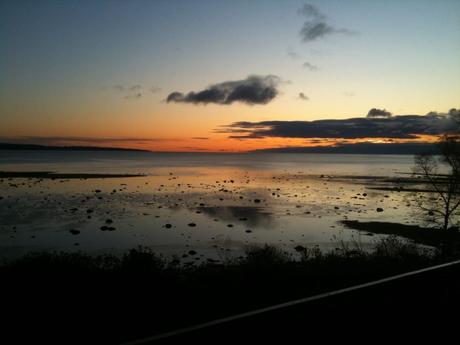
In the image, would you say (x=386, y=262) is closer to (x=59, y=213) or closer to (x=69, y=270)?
(x=69, y=270)

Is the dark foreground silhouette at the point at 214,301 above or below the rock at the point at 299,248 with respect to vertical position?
above

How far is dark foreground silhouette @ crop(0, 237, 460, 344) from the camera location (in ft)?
15.9

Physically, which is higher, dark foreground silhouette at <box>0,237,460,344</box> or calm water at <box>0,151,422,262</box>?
dark foreground silhouette at <box>0,237,460,344</box>

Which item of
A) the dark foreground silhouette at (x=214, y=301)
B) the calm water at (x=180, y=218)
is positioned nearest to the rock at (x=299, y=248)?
the calm water at (x=180, y=218)

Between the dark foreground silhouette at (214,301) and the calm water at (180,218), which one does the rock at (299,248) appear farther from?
the dark foreground silhouette at (214,301)

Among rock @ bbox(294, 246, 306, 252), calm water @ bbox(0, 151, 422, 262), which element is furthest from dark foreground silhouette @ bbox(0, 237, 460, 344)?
calm water @ bbox(0, 151, 422, 262)

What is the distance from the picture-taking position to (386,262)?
504 inches

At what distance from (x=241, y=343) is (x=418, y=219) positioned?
102 feet

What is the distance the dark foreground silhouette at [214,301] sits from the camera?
484cm

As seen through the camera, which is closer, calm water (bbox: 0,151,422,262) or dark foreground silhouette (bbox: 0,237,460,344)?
dark foreground silhouette (bbox: 0,237,460,344)

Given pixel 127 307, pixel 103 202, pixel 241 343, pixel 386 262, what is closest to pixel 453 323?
pixel 241 343

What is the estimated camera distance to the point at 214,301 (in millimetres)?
8180

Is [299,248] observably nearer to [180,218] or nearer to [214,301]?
[180,218]

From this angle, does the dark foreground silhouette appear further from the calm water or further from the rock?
the calm water
